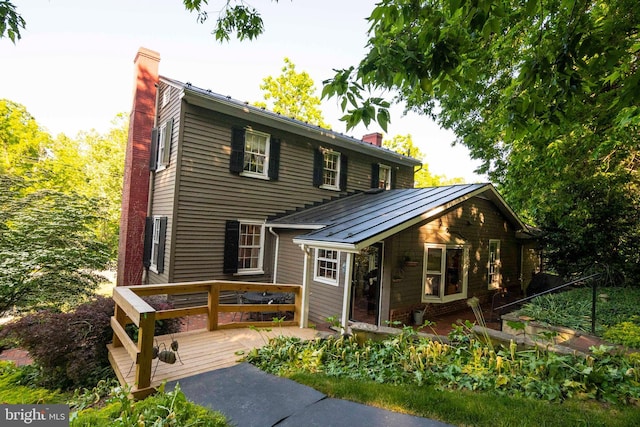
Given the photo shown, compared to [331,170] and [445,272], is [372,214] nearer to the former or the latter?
[445,272]

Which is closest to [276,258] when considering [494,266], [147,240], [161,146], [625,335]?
[147,240]

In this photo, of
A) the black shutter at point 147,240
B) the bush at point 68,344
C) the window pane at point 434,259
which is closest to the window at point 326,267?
the window pane at point 434,259

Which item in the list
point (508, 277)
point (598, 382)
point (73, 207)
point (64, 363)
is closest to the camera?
point (598, 382)

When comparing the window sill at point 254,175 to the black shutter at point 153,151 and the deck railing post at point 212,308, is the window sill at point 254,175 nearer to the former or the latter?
the black shutter at point 153,151

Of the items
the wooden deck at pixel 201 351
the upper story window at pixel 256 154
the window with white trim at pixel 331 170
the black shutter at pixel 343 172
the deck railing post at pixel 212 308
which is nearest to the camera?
the wooden deck at pixel 201 351

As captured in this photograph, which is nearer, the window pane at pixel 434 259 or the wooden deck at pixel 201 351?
the wooden deck at pixel 201 351

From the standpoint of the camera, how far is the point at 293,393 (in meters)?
3.50

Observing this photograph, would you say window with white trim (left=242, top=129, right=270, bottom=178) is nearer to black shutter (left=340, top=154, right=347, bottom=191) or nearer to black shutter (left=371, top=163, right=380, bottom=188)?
black shutter (left=340, top=154, right=347, bottom=191)

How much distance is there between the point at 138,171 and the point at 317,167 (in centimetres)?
624

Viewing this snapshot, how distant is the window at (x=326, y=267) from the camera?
8.09m

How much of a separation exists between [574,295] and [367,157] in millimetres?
8204

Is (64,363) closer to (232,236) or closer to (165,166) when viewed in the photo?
(232,236)

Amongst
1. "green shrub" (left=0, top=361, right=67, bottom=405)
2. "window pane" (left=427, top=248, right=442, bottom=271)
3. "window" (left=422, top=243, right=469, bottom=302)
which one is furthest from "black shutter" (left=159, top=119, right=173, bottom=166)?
"window pane" (left=427, top=248, right=442, bottom=271)

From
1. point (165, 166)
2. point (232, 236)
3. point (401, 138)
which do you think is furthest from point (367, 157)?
point (401, 138)
